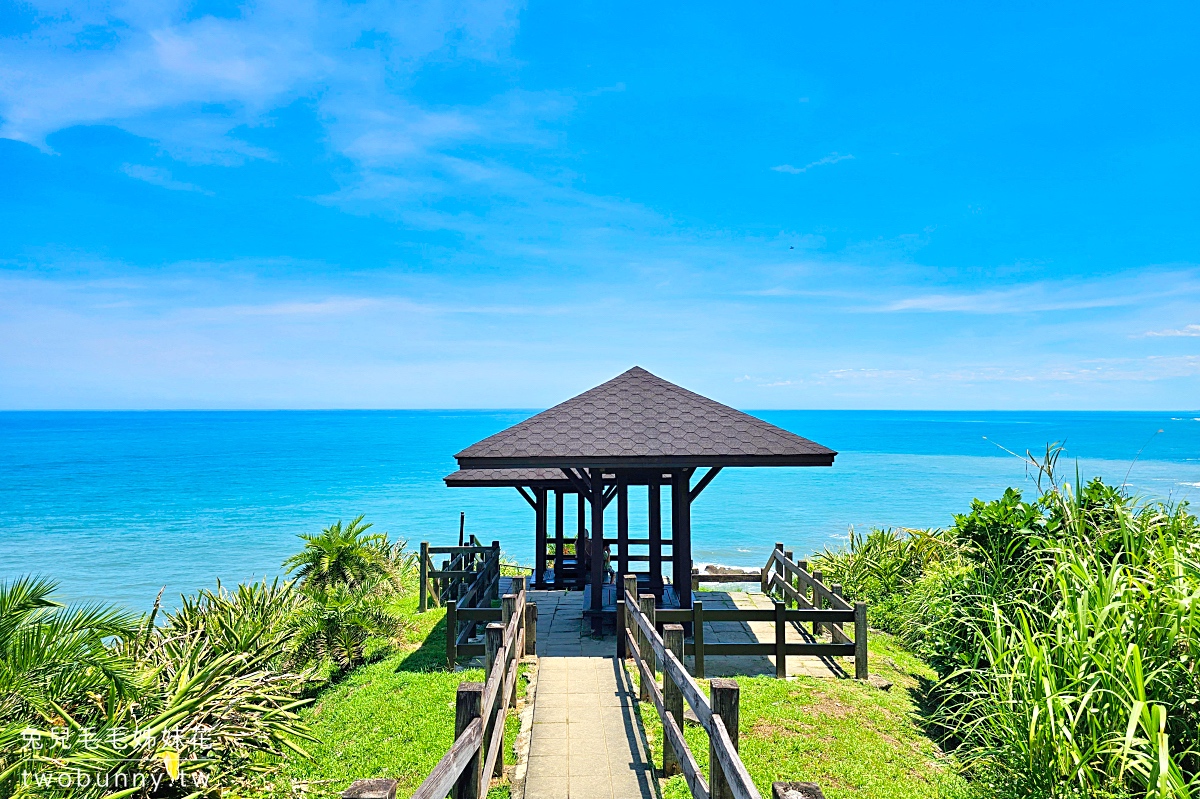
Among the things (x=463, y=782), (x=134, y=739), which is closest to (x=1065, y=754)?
(x=463, y=782)

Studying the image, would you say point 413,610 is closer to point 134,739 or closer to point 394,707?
point 394,707

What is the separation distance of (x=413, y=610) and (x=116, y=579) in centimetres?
2162

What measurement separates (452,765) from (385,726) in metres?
4.57

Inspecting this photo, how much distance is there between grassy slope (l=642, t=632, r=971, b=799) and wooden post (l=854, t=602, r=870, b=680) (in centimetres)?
24

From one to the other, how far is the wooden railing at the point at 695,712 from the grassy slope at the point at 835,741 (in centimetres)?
50

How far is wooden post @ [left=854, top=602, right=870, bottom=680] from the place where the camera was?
8727 millimetres

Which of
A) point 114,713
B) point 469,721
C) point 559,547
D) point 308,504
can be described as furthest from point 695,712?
point 308,504

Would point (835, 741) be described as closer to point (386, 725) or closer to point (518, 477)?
point (386, 725)

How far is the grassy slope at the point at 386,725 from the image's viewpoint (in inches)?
247

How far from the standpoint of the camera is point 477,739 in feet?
13.2

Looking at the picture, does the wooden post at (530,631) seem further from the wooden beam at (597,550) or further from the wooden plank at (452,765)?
the wooden plank at (452,765)

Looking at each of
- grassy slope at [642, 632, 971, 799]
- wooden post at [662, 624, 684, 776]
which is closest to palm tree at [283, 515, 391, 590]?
grassy slope at [642, 632, 971, 799]

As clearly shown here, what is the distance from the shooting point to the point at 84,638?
174 inches

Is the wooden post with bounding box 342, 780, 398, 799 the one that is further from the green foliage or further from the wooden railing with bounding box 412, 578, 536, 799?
the green foliage
